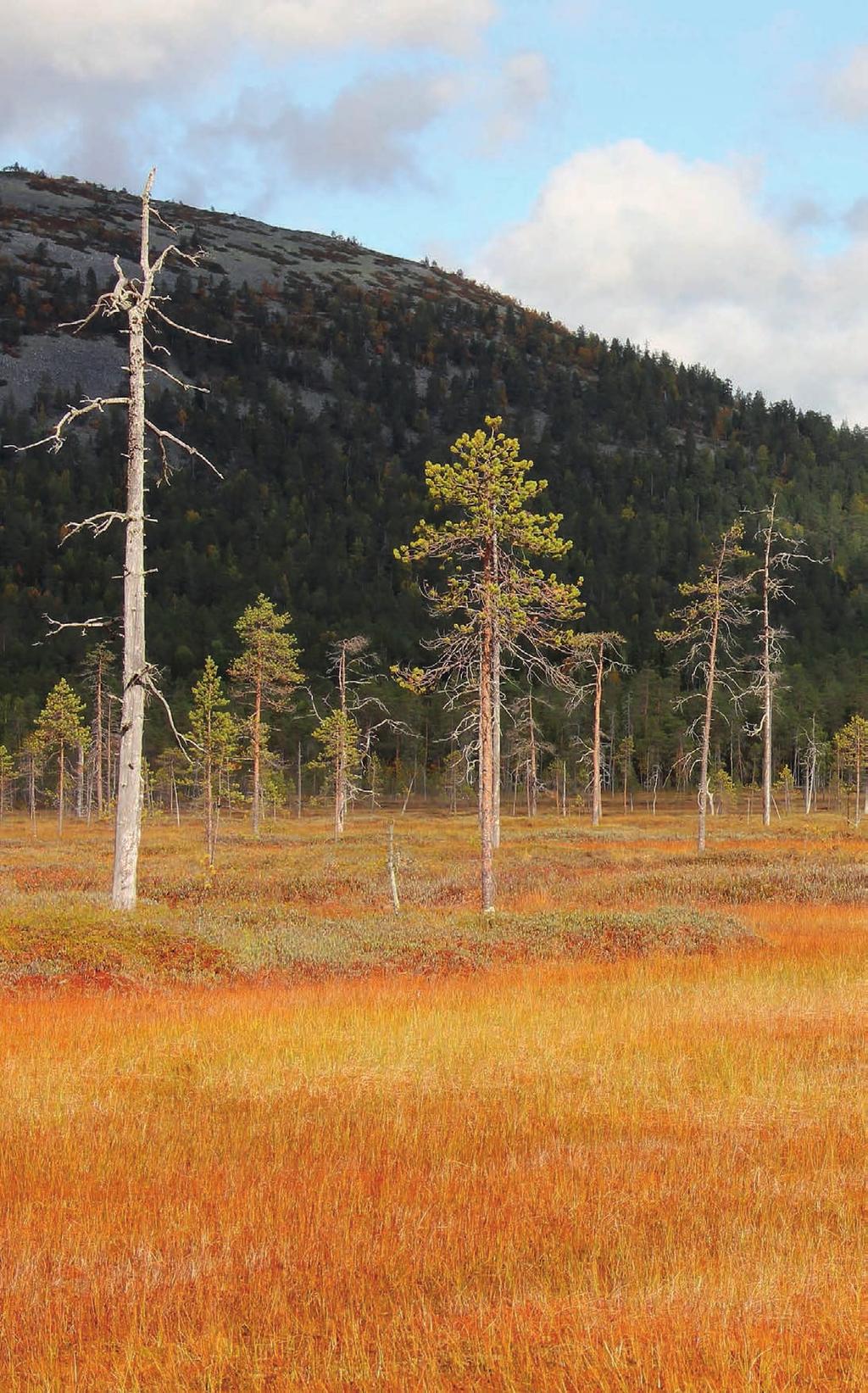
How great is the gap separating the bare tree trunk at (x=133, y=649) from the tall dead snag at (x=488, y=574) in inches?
214

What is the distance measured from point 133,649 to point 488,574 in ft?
26.1

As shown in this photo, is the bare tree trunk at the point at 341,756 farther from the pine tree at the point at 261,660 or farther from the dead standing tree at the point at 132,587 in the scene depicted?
the dead standing tree at the point at 132,587

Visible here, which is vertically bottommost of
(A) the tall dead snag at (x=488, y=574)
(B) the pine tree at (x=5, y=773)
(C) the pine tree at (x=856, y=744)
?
(B) the pine tree at (x=5, y=773)

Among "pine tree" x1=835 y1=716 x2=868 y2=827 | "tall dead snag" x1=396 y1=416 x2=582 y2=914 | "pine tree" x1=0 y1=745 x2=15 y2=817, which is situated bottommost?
"pine tree" x1=0 y1=745 x2=15 y2=817

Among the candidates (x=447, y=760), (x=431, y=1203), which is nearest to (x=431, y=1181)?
(x=431, y=1203)

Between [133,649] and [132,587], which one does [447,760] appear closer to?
[132,587]

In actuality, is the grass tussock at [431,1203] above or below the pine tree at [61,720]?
below

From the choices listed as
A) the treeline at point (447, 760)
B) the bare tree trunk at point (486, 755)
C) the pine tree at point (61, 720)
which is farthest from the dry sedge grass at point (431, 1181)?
the treeline at point (447, 760)

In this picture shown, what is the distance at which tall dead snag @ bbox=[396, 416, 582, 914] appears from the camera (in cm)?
2130

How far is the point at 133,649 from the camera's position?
18.8m

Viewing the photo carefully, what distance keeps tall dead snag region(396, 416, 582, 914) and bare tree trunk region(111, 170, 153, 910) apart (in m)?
5.44

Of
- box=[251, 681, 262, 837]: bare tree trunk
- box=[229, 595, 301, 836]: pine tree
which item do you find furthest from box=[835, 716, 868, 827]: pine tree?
box=[251, 681, 262, 837]: bare tree trunk

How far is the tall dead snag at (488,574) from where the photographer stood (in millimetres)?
21297

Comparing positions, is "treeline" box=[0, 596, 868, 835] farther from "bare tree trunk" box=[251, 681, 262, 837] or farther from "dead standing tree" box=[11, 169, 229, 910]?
"dead standing tree" box=[11, 169, 229, 910]
